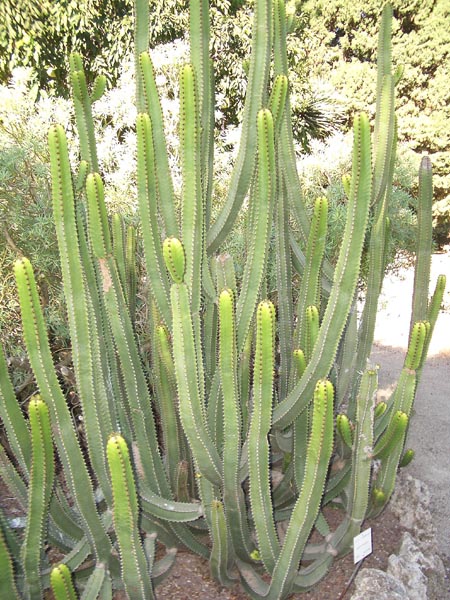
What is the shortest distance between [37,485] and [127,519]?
28cm

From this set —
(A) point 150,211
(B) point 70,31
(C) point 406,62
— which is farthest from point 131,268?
(C) point 406,62

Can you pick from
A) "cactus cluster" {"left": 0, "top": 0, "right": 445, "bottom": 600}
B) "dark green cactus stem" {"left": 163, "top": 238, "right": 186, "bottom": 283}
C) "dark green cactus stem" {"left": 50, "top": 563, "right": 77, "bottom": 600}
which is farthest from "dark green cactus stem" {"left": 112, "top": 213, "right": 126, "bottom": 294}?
"dark green cactus stem" {"left": 50, "top": 563, "right": 77, "bottom": 600}

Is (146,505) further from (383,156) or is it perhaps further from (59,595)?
(383,156)

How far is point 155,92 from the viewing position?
169cm

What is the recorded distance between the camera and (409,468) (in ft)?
11.4

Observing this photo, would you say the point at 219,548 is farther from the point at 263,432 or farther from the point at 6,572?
the point at 6,572

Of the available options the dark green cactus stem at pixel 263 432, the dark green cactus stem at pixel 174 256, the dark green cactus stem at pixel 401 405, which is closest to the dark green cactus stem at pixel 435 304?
the dark green cactus stem at pixel 401 405

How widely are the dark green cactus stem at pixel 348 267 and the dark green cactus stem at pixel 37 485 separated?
0.81 m

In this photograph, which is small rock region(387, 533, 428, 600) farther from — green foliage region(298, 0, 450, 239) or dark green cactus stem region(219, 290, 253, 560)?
green foliage region(298, 0, 450, 239)

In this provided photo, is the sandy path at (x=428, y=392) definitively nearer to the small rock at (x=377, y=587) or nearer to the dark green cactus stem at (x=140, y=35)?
the small rock at (x=377, y=587)

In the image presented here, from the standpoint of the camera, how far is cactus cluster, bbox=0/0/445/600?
1.48m

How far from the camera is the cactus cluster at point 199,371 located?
1479mm

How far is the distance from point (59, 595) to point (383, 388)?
382 cm

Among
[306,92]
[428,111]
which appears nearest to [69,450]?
[306,92]
